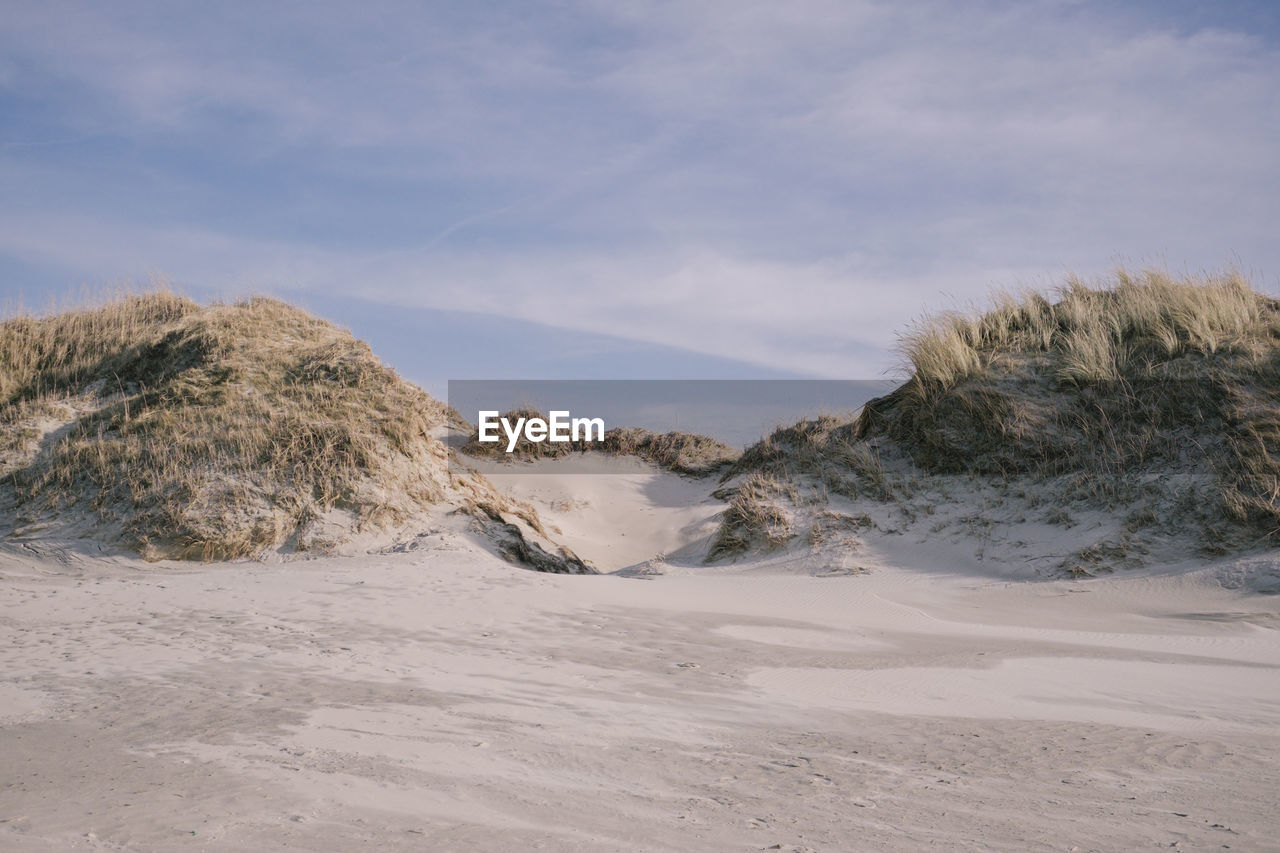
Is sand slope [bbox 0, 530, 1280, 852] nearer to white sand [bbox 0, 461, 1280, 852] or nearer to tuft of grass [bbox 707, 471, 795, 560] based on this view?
white sand [bbox 0, 461, 1280, 852]

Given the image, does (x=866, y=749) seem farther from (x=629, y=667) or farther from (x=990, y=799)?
(x=629, y=667)

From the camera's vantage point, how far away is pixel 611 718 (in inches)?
187

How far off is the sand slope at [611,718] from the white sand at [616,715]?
0.07 feet

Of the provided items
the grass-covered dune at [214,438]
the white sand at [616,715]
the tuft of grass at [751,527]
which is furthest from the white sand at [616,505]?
the white sand at [616,715]

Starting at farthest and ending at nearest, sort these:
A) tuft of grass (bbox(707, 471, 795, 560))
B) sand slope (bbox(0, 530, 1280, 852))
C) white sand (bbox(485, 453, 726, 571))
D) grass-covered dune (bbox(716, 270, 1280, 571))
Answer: white sand (bbox(485, 453, 726, 571)) < tuft of grass (bbox(707, 471, 795, 560)) < grass-covered dune (bbox(716, 270, 1280, 571)) < sand slope (bbox(0, 530, 1280, 852))

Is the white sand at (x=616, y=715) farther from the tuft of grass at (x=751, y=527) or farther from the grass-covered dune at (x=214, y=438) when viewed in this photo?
the tuft of grass at (x=751, y=527)

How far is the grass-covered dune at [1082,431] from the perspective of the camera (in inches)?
407

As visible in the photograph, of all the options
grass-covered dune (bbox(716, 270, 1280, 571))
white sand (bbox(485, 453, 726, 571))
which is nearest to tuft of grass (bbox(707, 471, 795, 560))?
grass-covered dune (bbox(716, 270, 1280, 571))

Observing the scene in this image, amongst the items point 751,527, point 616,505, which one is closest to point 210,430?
point 616,505

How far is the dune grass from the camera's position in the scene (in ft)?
34.7

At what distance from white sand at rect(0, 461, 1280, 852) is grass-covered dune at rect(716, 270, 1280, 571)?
1.61 meters

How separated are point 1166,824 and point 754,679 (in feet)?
9.08

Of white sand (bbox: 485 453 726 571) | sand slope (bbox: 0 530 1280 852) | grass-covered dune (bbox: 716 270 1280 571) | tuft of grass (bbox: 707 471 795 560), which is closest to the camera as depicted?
sand slope (bbox: 0 530 1280 852)

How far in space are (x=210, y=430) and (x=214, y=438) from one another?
7.8 inches
